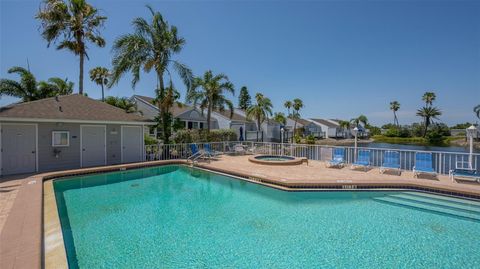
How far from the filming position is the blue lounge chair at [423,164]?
360 inches

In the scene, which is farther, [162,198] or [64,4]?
[64,4]

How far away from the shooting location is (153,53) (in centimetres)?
1471

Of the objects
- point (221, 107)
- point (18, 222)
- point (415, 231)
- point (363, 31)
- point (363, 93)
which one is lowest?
point (415, 231)

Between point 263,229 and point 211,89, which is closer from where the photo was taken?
point 263,229

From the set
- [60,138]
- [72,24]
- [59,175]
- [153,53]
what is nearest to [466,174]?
[59,175]

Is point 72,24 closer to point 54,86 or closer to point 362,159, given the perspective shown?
point 54,86

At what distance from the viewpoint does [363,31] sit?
1537 cm

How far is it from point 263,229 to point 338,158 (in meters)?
7.60

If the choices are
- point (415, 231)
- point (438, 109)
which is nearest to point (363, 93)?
point (415, 231)

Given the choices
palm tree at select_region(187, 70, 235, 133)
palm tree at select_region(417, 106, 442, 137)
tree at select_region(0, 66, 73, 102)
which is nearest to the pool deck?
palm tree at select_region(187, 70, 235, 133)

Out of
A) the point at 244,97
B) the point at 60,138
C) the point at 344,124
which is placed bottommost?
the point at 60,138

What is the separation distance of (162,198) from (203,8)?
445 inches

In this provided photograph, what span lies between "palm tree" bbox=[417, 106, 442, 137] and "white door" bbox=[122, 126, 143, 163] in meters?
60.9

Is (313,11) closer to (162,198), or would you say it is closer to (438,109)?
(162,198)
